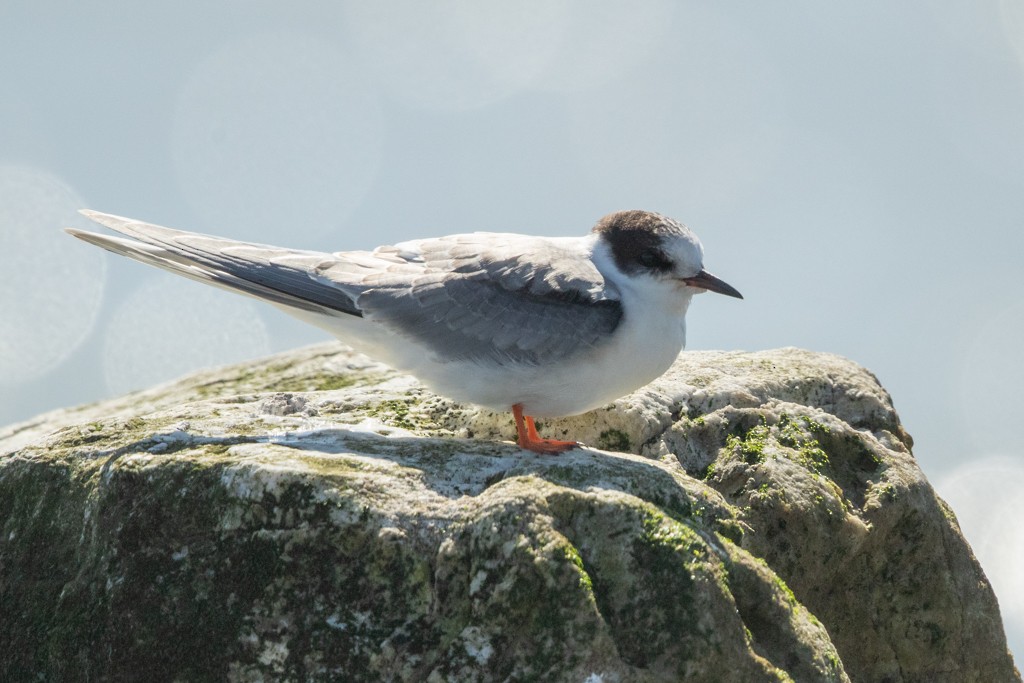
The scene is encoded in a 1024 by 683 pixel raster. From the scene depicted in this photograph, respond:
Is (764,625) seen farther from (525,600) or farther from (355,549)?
(355,549)

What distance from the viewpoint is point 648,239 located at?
633 centimetres

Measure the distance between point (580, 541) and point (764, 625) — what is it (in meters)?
1.00

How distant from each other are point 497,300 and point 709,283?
145cm

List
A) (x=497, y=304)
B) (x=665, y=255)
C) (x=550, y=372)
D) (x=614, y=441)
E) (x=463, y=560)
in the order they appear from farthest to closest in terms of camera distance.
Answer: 1. (x=614, y=441)
2. (x=665, y=255)
3. (x=497, y=304)
4. (x=550, y=372)
5. (x=463, y=560)

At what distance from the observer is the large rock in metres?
4.23

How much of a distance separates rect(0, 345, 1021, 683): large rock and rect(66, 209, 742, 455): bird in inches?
21.3

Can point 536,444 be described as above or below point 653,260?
below

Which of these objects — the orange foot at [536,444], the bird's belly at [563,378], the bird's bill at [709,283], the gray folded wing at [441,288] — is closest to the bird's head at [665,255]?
the bird's bill at [709,283]

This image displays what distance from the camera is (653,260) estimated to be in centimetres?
633

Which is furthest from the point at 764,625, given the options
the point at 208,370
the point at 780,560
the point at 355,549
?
the point at 208,370

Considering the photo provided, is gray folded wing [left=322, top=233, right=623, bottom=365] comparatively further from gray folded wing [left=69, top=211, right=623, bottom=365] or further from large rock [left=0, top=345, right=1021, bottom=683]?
large rock [left=0, top=345, right=1021, bottom=683]

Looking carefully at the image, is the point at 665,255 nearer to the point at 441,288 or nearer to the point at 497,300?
the point at 497,300

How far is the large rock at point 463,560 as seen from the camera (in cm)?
423

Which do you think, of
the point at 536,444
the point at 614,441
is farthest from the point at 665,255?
the point at 536,444
